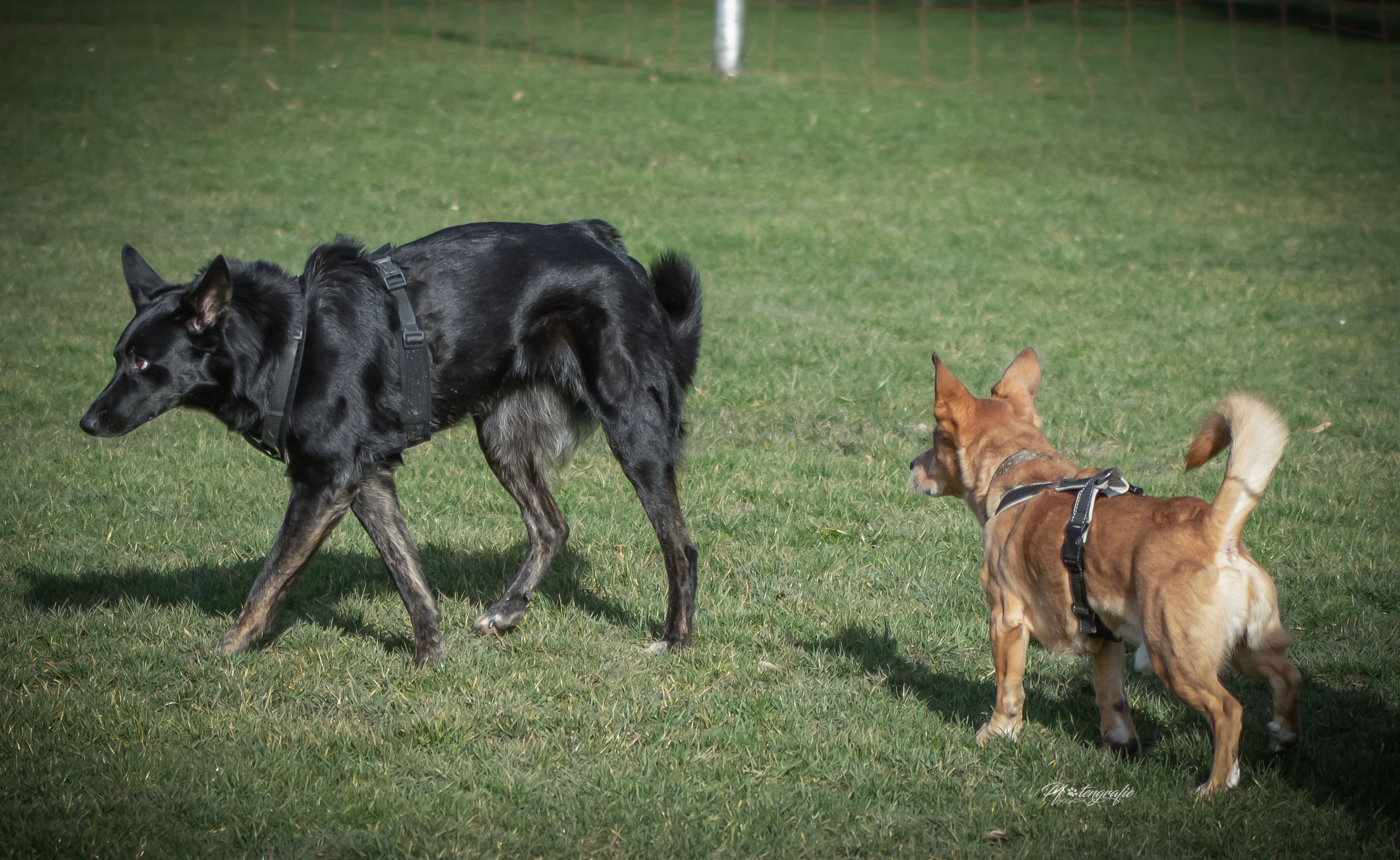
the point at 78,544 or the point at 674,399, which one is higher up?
the point at 674,399

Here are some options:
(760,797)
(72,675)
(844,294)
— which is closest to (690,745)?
(760,797)

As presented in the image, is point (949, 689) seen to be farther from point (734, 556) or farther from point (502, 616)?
point (502, 616)

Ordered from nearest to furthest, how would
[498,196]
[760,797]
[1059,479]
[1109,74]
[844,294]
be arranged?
[760,797]
[1059,479]
[844,294]
[498,196]
[1109,74]

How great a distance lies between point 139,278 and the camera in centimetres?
500

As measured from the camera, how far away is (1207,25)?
A: 3369 cm

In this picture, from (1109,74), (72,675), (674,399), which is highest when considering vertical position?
(1109,74)

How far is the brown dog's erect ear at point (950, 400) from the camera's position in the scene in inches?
189

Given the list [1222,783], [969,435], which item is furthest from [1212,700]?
[969,435]

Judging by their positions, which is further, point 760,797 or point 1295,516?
point 1295,516

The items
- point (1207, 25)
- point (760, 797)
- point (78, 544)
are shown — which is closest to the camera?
point (760, 797)

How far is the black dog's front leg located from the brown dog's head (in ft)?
8.30

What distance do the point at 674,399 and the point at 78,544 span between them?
11.2ft

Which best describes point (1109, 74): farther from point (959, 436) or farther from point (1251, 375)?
point (959, 436)

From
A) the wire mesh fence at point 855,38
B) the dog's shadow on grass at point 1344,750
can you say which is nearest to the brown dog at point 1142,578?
the dog's shadow on grass at point 1344,750
